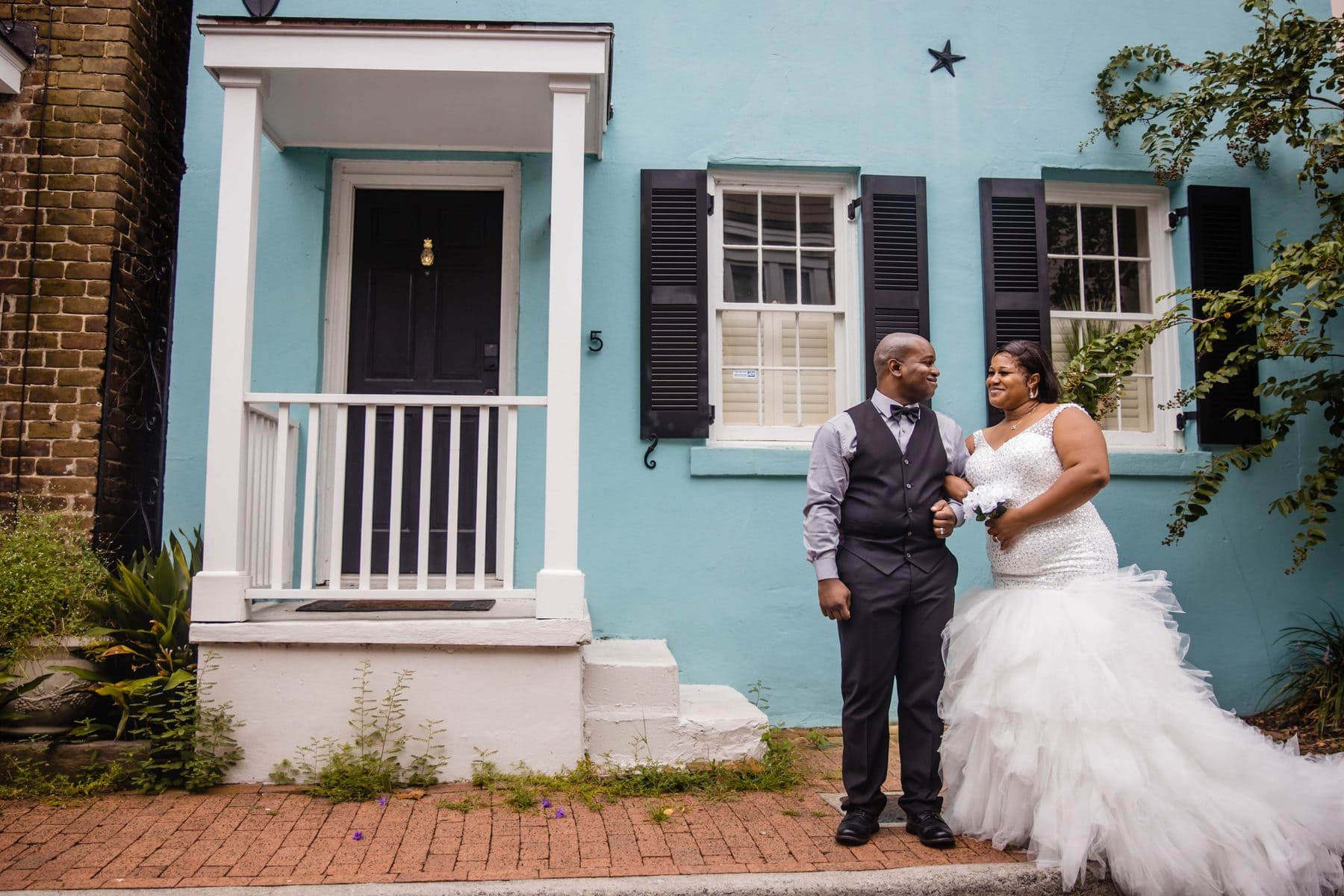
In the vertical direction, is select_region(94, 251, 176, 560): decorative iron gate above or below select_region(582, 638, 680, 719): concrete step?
above

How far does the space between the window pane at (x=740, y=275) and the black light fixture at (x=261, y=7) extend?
105 inches

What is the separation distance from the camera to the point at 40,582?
4312 mm

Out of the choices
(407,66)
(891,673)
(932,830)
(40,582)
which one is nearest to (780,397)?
(891,673)

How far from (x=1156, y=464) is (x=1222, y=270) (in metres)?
1.27

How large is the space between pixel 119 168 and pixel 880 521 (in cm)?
434

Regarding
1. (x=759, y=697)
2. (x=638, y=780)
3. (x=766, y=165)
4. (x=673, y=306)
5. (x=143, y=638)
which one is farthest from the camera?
(x=766, y=165)

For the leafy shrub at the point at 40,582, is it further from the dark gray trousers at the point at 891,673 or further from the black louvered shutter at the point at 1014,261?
the black louvered shutter at the point at 1014,261

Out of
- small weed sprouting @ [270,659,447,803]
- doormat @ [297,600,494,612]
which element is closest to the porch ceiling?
doormat @ [297,600,494,612]

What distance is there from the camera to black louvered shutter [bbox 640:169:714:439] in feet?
17.8

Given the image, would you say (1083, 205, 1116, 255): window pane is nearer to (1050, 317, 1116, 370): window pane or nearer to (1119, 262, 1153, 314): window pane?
(1119, 262, 1153, 314): window pane

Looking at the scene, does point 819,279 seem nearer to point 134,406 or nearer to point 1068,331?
point 1068,331

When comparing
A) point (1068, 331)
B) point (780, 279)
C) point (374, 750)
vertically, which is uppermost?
point (780, 279)

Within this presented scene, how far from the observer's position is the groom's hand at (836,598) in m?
3.39

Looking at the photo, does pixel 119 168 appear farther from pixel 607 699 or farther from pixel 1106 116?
pixel 1106 116
